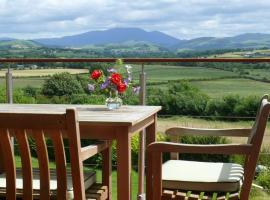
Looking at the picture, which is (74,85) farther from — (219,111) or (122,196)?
(122,196)

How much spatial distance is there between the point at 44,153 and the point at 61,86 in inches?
118

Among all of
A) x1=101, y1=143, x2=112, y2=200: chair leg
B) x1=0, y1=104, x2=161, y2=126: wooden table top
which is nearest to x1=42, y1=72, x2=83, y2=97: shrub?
x1=0, y1=104, x2=161, y2=126: wooden table top

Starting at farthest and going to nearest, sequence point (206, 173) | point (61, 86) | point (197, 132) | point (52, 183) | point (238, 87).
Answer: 1. point (238, 87)
2. point (61, 86)
3. point (197, 132)
4. point (206, 173)
5. point (52, 183)

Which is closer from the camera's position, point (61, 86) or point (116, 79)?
point (116, 79)

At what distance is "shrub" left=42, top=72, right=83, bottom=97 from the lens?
17.3 feet

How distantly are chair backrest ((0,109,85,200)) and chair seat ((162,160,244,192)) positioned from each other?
651 millimetres

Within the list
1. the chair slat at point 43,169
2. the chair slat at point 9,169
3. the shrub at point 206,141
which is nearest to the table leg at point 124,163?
the chair slat at point 43,169

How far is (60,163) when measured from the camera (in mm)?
2430

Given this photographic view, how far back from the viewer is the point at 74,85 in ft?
17.3

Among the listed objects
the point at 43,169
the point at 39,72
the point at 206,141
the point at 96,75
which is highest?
the point at 96,75

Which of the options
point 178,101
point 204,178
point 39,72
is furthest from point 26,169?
point 178,101

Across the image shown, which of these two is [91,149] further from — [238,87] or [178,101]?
[238,87]

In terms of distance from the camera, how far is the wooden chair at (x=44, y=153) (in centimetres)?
231

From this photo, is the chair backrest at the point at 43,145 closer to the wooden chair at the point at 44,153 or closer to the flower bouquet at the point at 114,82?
the wooden chair at the point at 44,153
